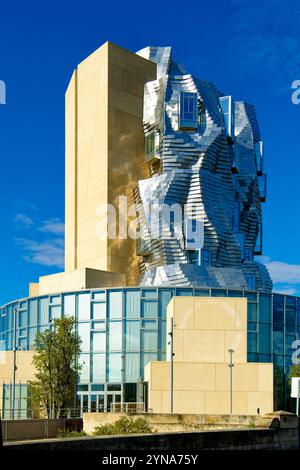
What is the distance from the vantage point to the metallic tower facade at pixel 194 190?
2665 inches

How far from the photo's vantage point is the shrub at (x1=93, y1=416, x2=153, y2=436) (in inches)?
1186

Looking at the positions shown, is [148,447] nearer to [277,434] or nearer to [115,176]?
[277,434]

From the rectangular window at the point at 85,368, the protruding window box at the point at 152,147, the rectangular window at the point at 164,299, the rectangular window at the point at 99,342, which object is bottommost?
the rectangular window at the point at 85,368

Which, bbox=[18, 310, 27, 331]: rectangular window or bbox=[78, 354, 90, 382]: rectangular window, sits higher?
bbox=[18, 310, 27, 331]: rectangular window

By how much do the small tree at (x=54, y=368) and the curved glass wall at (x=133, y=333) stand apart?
A: 8.07 m

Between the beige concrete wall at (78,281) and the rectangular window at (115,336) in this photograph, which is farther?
the beige concrete wall at (78,281)

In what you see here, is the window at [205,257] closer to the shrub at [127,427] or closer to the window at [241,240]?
the window at [241,240]

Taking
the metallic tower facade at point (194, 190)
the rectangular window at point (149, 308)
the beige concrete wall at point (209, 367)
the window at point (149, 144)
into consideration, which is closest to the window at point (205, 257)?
the metallic tower facade at point (194, 190)

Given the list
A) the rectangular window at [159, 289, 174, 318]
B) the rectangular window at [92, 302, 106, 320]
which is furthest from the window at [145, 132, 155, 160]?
the rectangular window at [92, 302, 106, 320]

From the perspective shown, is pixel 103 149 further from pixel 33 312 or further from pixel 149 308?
pixel 149 308

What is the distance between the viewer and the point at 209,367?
4766 cm

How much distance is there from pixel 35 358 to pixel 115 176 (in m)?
24.3

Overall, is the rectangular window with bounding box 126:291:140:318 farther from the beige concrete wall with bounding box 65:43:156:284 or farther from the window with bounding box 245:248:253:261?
the window with bounding box 245:248:253:261

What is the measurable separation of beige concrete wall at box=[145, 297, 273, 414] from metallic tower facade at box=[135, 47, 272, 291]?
592 inches
